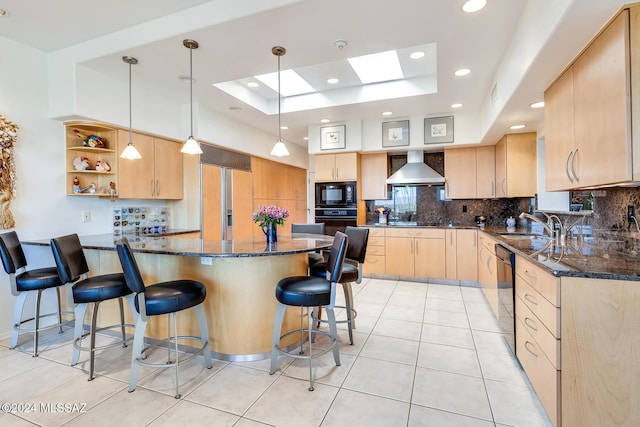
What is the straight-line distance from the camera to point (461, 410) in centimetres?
181

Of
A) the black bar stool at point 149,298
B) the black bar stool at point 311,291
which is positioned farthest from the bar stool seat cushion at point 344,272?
the black bar stool at point 149,298

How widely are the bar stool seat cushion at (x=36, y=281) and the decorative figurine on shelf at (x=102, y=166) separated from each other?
4.24ft

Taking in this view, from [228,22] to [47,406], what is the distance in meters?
2.82

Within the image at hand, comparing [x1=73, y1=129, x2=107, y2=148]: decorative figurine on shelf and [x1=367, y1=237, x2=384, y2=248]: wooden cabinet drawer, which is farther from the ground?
[x1=73, y1=129, x2=107, y2=148]: decorative figurine on shelf

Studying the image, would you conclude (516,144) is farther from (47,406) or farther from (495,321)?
(47,406)

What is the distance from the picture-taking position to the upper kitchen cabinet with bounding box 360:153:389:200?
5.19m

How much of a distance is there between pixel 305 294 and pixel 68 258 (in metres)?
1.81

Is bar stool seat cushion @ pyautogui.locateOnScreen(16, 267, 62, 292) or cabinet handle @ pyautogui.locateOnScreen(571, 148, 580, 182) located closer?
cabinet handle @ pyautogui.locateOnScreen(571, 148, 580, 182)

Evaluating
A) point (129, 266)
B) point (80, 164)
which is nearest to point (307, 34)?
point (129, 266)

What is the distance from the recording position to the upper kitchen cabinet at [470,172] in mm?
4727

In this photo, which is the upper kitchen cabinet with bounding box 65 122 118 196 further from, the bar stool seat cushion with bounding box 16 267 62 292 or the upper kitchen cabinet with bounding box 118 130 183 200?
the bar stool seat cushion with bounding box 16 267 62 292

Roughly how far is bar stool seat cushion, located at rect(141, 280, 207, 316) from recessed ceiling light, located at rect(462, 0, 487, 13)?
270 centimetres

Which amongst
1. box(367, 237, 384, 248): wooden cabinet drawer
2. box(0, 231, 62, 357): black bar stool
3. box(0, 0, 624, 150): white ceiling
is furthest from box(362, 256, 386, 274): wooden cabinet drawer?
box(0, 231, 62, 357): black bar stool

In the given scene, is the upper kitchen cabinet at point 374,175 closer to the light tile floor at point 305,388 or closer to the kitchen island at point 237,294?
the light tile floor at point 305,388
